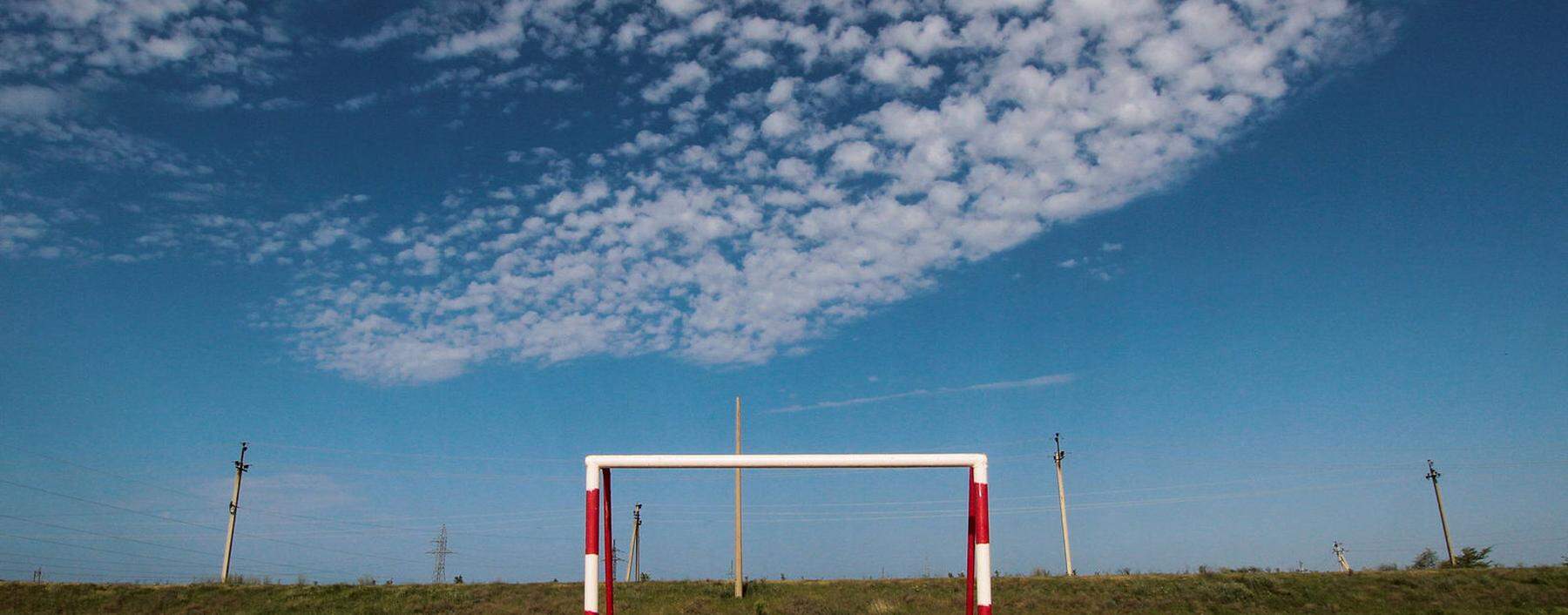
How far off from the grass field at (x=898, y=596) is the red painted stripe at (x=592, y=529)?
15122 millimetres

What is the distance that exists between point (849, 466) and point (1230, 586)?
20667 millimetres

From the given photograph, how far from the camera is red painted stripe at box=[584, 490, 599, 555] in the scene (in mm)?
10867

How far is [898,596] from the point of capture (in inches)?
1070

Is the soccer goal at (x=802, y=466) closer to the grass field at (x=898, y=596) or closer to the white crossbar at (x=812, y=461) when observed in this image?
the white crossbar at (x=812, y=461)

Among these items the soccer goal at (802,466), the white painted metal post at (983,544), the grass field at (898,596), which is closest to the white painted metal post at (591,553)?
the soccer goal at (802,466)

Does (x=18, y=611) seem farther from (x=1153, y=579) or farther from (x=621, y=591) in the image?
(x=1153, y=579)

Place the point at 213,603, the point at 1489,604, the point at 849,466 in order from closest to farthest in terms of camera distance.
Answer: the point at 849,466 → the point at 1489,604 → the point at 213,603

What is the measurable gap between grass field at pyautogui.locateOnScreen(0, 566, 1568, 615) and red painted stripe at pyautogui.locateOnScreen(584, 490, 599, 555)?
15122mm

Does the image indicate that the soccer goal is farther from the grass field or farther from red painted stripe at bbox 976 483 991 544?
the grass field

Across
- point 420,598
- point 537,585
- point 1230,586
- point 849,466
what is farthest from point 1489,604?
point 420,598

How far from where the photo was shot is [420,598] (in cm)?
2795

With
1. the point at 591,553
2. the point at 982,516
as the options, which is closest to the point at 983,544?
the point at 982,516

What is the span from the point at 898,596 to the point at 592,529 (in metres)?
18.3

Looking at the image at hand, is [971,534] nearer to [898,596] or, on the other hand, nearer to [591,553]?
[591,553]
